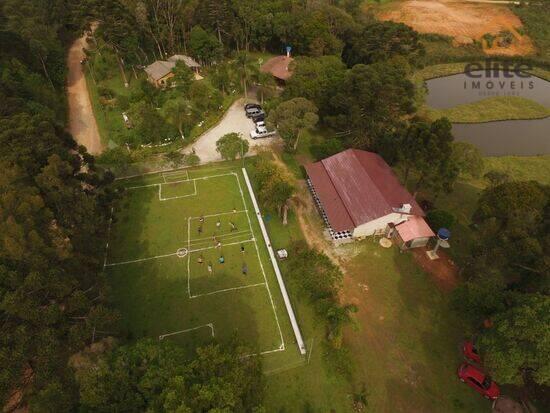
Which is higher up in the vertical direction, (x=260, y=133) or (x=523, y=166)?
(x=260, y=133)

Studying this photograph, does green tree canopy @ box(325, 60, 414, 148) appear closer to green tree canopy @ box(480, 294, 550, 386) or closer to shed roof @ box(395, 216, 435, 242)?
shed roof @ box(395, 216, 435, 242)

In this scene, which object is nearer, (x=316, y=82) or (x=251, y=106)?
(x=316, y=82)

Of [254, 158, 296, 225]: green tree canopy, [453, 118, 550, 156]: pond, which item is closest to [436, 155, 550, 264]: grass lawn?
[453, 118, 550, 156]: pond

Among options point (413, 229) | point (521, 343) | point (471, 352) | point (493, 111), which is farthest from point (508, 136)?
point (521, 343)

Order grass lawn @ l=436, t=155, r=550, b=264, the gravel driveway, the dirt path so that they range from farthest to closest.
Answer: the dirt path
the gravel driveway
grass lawn @ l=436, t=155, r=550, b=264

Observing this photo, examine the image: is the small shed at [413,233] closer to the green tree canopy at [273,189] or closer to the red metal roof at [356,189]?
the red metal roof at [356,189]

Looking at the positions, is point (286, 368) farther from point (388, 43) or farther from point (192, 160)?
point (388, 43)

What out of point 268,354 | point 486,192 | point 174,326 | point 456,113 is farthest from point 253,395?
point 456,113

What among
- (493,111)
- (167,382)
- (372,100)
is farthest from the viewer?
(493,111)
